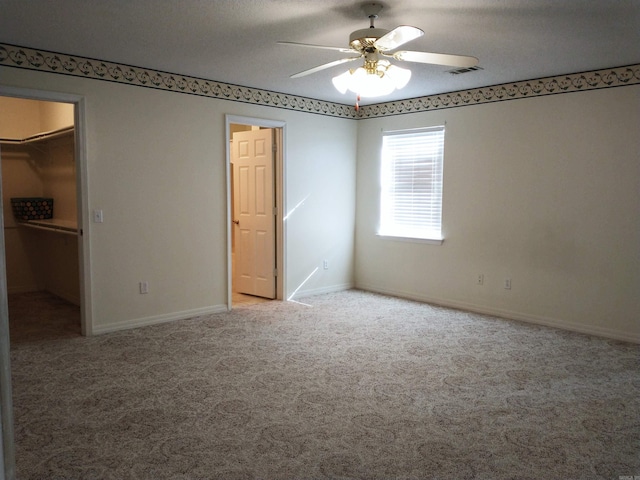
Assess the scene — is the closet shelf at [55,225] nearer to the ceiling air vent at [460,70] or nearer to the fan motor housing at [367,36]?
the fan motor housing at [367,36]

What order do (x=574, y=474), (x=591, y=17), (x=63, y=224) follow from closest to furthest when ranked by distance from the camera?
(x=574, y=474) → (x=591, y=17) → (x=63, y=224)

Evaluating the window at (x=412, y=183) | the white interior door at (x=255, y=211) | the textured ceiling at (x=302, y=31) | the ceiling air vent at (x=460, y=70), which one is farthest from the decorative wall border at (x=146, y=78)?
the ceiling air vent at (x=460, y=70)

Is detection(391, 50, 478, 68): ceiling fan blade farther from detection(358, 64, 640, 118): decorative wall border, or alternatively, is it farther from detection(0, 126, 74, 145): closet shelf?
detection(0, 126, 74, 145): closet shelf

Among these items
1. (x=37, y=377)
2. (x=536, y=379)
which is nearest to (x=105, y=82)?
(x=37, y=377)

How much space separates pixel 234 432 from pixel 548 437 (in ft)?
5.77

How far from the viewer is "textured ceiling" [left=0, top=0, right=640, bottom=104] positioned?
3.11 m

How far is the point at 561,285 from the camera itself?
16.3 feet

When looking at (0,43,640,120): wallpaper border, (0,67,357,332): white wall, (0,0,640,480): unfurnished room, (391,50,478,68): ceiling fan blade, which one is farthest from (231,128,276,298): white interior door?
(391,50,478,68): ceiling fan blade

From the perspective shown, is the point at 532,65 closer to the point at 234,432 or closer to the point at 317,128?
the point at 317,128

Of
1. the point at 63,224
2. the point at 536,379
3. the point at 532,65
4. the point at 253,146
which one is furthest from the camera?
the point at 253,146

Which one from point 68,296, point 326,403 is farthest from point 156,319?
point 326,403

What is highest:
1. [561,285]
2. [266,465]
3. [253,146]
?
[253,146]

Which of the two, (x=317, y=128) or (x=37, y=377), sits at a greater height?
(x=317, y=128)

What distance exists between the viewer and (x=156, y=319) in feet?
16.6
